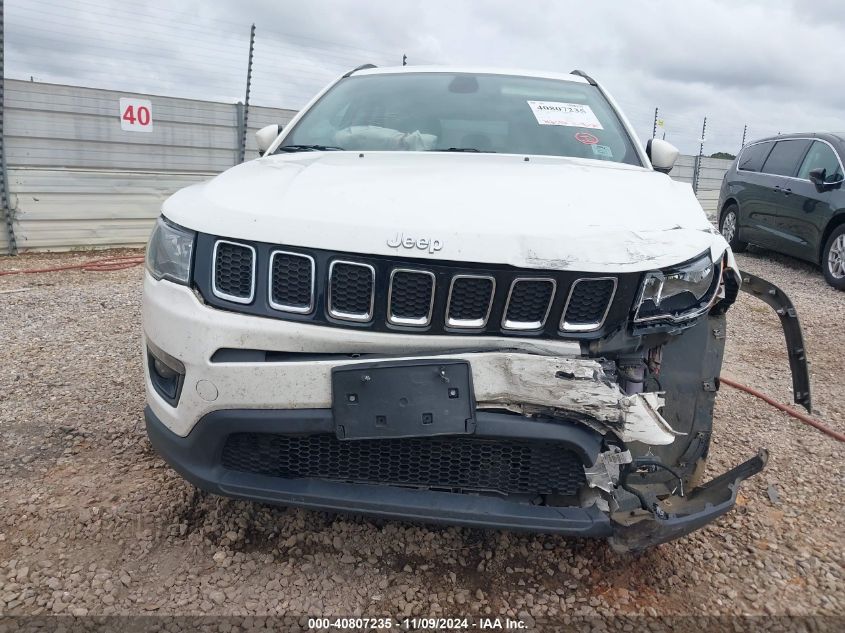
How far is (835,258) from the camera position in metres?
6.76

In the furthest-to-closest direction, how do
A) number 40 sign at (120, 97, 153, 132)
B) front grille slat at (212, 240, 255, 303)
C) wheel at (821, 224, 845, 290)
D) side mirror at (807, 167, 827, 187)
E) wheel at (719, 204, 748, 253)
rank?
wheel at (719, 204, 748, 253)
number 40 sign at (120, 97, 153, 132)
side mirror at (807, 167, 827, 187)
wheel at (821, 224, 845, 290)
front grille slat at (212, 240, 255, 303)

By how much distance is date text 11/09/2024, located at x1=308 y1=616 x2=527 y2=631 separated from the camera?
1838mm

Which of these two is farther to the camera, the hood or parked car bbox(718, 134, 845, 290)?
parked car bbox(718, 134, 845, 290)

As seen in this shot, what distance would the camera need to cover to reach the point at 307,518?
2.31 metres

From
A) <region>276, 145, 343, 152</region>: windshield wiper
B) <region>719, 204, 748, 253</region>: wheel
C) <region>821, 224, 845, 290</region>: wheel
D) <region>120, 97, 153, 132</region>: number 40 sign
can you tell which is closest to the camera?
<region>276, 145, 343, 152</region>: windshield wiper

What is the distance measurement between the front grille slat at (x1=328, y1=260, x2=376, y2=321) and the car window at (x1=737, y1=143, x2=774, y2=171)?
8213 mm

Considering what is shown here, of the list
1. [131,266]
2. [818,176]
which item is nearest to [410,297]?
[131,266]

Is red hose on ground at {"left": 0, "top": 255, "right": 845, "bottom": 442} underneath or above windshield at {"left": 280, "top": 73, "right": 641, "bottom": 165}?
underneath

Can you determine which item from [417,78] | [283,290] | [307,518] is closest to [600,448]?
[283,290]

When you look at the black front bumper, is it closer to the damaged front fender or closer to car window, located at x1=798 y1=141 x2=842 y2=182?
the damaged front fender

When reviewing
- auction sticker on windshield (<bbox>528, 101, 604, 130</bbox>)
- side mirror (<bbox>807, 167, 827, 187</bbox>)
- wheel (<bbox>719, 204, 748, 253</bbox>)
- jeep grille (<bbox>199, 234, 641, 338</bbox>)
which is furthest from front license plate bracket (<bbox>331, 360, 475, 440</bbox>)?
wheel (<bbox>719, 204, 748, 253</bbox>)

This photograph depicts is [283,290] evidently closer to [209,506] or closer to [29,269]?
[209,506]

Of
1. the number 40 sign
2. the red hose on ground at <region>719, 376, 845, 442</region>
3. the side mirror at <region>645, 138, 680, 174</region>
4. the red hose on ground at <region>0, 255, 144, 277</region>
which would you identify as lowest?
the red hose on ground at <region>0, 255, 144, 277</region>

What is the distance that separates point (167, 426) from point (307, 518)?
673mm
